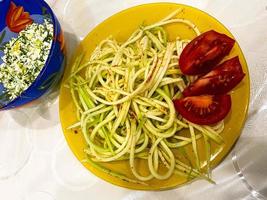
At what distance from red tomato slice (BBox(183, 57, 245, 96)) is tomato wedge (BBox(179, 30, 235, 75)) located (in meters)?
0.02

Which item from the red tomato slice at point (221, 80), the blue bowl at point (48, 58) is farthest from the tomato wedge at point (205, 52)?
the blue bowl at point (48, 58)

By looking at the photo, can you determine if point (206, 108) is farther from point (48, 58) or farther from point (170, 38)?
point (48, 58)

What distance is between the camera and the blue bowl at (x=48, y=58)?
108 cm

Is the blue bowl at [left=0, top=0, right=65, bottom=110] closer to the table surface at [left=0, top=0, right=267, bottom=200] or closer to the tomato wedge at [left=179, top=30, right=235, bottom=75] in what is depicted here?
the table surface at [left=0, top=0, right=267, bottom=200]

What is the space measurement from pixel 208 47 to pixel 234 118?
0.66 feet

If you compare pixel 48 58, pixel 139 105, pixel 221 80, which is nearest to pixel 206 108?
pixel 221 80

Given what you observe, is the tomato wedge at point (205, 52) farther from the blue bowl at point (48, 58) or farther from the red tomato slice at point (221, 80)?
the blue bowl at point (48, 58)

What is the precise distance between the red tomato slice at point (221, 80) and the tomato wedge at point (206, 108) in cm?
2

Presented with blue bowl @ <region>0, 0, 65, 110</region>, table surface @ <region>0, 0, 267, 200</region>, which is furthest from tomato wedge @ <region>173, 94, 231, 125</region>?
blue bowl @ <region>0, 0, 65, 110</region>

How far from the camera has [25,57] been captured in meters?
1.13

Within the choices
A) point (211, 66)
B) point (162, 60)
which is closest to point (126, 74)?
point (162, 60)

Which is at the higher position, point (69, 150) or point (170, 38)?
point (170, 38)

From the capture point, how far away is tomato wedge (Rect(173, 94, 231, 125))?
98cm

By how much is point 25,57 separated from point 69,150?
0.31m
